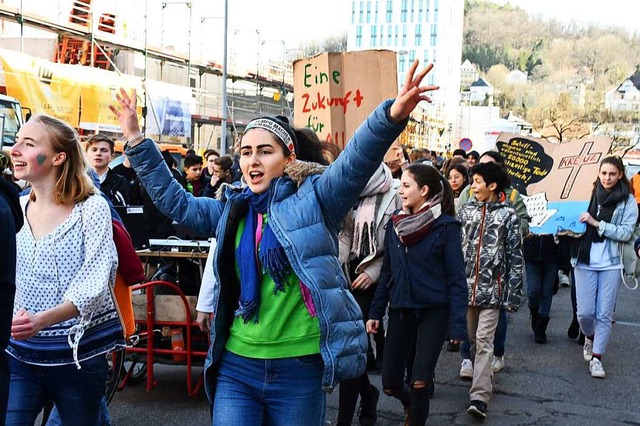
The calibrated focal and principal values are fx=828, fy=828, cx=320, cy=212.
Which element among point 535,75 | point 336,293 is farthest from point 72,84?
point 535,75

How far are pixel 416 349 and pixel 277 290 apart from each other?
1.98 metres

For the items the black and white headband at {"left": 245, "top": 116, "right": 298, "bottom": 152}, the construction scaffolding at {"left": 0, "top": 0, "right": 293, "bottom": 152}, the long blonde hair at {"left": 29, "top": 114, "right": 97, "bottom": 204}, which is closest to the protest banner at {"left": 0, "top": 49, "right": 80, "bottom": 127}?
the construction scaffolding at {"left": 0, "top": 0, "right": 293, "bottom": 152}

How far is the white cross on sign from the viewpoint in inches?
318

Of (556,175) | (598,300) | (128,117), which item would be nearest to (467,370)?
(598,300)

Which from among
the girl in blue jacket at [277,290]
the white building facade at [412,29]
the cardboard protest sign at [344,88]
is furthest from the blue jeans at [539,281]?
the white building facade at [412,29]

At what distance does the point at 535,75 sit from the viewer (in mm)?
184000

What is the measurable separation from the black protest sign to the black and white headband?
19.7 ft

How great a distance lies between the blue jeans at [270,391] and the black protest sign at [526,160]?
617 centimetres

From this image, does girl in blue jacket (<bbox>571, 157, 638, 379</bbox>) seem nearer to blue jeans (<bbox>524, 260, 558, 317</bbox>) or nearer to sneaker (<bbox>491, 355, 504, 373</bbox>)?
sneaker (<bbox>491, 355, 504, 373</bbox>)

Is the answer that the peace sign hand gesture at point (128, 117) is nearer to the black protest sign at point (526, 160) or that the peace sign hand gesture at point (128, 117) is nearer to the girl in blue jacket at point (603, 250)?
the girl in blue jacket at point (603, 250)

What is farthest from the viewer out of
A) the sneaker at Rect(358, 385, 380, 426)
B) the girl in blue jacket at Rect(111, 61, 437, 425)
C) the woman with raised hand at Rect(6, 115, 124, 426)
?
the sneaker at Rect(358, 385, 380, 426)

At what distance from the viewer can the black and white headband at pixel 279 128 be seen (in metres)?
3.01

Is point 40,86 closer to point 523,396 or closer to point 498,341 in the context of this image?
point 498,341

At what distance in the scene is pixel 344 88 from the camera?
6.09 metres
